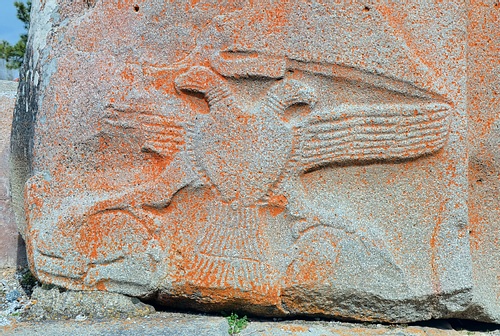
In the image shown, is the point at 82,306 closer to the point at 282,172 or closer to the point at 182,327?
the point at 182,327

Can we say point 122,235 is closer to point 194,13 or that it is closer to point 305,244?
point 305,244

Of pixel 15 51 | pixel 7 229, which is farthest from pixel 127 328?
pixel 15 51

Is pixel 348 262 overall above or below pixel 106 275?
above

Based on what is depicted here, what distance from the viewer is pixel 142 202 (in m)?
2.15

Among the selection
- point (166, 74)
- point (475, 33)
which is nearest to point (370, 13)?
point (475, 33)

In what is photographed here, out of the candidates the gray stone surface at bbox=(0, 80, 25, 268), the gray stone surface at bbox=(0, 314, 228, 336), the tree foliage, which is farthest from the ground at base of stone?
the tree foliage

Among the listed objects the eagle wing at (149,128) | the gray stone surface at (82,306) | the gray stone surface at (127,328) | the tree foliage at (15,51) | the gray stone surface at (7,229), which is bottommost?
the gray stone surface at (127,328)

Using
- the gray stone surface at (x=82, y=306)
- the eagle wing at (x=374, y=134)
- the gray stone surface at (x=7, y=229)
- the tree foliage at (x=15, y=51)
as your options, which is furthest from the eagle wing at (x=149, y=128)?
the tree foliage at (x=15, y=51)

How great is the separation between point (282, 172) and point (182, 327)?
28.6 inches

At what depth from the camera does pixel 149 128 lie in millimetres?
2164

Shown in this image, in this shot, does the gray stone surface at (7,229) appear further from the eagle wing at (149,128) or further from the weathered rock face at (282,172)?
the eagle wing at (149,128)

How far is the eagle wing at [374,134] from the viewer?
2102mm

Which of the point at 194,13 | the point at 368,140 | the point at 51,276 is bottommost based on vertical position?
the point at 51,276

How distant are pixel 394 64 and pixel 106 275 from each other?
4.74ft
